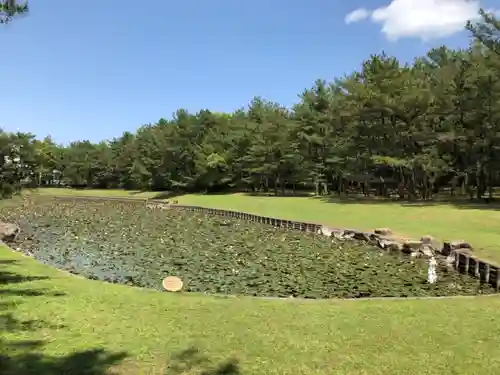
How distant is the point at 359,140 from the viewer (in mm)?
43250

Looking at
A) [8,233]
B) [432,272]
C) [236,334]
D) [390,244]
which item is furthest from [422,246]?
[8,233]

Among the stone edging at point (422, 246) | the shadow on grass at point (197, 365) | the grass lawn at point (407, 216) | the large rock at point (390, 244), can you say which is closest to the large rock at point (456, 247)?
the stone edging at point (422, 246)

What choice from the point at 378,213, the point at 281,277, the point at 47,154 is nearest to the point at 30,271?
the point at 281,277

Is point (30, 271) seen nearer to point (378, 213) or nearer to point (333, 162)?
point (378, 213)

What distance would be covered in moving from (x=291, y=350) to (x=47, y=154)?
92.1m

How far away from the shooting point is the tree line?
3403cm

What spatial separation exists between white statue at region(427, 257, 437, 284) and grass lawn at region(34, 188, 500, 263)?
5.38ft

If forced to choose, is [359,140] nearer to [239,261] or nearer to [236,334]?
[239,261]

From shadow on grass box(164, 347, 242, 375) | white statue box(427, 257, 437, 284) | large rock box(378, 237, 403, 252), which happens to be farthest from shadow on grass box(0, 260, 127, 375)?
large rock box(378, 237, 403, 252)

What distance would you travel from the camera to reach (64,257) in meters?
18.7

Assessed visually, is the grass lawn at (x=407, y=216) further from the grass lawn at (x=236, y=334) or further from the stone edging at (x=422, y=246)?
the grass lawn at (x=236, y=334)

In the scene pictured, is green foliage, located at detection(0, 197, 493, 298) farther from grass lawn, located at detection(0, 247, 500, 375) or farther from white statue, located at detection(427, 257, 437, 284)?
grass lawn, located at detection(0, 247, 500, 375)

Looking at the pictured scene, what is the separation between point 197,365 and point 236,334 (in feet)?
4.49

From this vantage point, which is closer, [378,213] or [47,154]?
[378,213]
